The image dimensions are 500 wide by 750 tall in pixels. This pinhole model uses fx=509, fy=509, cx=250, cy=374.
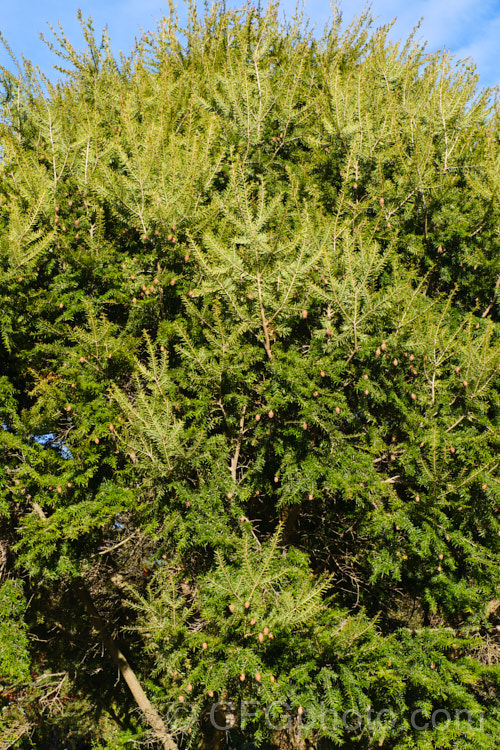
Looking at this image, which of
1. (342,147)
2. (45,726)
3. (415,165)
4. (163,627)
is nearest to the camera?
(163,627)

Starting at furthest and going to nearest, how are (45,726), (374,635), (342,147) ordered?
(45,726) < (342,147) < (374,635)

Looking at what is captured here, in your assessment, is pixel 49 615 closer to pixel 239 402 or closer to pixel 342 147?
pixel 239 402

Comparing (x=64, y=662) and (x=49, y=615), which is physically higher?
(x=49, y=615)

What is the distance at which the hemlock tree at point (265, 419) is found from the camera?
4.39m

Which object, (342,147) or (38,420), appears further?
(342,147)

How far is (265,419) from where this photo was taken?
528cm

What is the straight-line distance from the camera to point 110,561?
23.3 feet

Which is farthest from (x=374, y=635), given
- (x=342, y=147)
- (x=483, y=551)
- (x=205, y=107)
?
(x=205, y=107)

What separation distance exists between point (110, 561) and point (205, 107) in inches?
271

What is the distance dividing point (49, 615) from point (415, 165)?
768 cm

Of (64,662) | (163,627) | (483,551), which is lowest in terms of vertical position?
(64,662)

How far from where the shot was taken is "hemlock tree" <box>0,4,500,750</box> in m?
4.39

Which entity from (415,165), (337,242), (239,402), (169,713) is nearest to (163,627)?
(169,713)

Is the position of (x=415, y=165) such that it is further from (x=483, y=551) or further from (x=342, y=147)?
(x=483, y=551)
